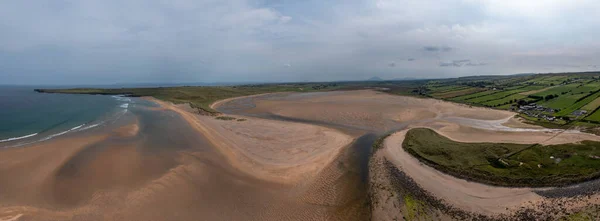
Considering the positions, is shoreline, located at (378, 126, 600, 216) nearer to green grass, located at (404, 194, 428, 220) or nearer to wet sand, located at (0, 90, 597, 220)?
wet sand, located at (0, 90, 597, 220)

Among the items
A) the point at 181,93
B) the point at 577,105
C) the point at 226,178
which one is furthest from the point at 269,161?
the point at 181,93

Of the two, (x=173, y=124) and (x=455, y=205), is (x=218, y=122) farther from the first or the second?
(x=455, y=205)

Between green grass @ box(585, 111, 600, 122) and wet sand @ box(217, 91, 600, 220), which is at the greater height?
green grass @ box(585, 111, 600, 122)

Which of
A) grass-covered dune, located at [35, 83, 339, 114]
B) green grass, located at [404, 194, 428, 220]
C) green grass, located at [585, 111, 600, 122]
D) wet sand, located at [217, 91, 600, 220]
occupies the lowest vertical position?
green grass, located at [404, 194, 428, 220]

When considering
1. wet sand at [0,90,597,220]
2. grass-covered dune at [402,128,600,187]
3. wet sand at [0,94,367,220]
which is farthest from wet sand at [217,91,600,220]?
wet sand at [0,94,367,220]

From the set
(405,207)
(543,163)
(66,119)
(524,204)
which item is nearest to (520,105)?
(543,163)

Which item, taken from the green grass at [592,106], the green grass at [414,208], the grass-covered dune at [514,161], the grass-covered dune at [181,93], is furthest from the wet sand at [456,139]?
the grass-covered dune at [181,93]

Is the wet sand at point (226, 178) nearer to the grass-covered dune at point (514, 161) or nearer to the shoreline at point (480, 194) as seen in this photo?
the shoreline at point (480, 194)

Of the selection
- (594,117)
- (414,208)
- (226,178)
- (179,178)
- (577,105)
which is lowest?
(414,208)

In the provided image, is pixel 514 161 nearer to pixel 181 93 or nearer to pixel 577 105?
pixel 577 105

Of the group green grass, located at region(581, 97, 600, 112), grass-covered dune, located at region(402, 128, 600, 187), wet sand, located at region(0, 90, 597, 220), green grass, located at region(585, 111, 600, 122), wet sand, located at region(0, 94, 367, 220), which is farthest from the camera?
green grass, located at region(581, 97, 600, 112)
